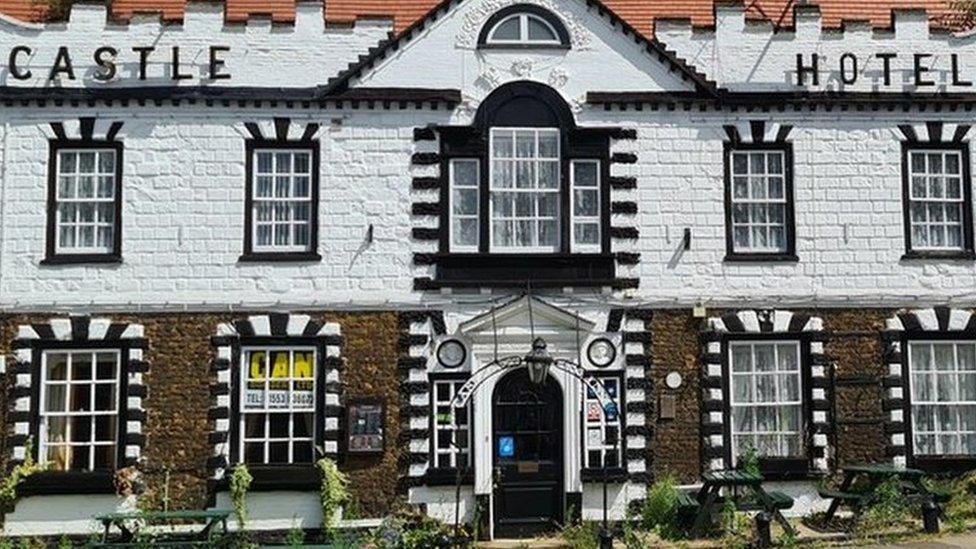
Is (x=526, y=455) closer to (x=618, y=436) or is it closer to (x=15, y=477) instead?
(x=618, y=436)

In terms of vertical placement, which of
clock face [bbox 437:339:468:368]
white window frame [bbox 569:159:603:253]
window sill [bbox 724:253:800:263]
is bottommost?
clock face [bbox 437:339:468:368]

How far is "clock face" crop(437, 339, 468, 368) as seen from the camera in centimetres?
1641

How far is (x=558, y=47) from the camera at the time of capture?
17.0m

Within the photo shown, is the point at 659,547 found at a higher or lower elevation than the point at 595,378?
lower

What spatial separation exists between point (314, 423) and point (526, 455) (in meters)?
3.07

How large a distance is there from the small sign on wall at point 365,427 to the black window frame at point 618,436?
2845mm

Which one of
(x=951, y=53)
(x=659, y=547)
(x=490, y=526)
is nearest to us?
(x=659, y=547)

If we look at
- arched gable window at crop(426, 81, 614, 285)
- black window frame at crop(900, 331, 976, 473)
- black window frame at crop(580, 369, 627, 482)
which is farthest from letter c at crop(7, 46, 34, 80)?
black window frame at crop(900, 331, 976, 473)

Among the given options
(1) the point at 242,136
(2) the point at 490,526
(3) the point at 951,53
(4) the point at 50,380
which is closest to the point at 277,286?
(1) the point at 242,136

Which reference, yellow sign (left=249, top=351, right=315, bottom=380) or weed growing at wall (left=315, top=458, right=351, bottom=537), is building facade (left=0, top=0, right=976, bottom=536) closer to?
yellow sign (left=249, top=351, right=315, bottom=380)

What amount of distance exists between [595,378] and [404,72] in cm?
529

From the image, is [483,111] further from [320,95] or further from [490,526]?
[490,526]

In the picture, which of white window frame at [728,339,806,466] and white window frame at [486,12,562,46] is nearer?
white window frame at [728,339,806,466]

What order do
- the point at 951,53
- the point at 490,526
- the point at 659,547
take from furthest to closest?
the point at 951,53 < the point at 490,526 < the point at 659,547
